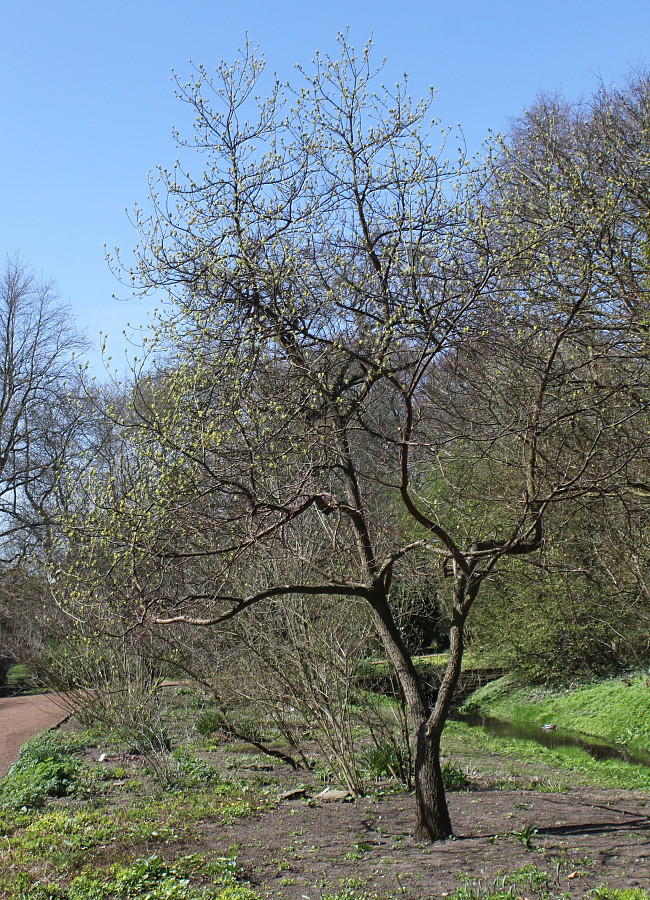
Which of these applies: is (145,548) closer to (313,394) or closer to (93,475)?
(93,475)

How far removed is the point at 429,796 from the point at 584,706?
11.4 m

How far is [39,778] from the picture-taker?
28.2 ft

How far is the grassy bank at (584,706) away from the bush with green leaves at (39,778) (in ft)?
29.6

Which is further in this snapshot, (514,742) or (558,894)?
(514,742)

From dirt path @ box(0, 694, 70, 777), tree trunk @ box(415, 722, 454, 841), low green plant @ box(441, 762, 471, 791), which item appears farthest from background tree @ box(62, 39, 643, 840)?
dirt path @ box(0, 694, 70, 777)

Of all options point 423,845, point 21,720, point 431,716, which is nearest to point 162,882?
point 423,845

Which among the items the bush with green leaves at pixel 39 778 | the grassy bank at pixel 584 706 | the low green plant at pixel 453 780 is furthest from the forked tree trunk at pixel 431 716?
the grassy bank at pixel 584 706

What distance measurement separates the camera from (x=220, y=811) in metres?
7.04

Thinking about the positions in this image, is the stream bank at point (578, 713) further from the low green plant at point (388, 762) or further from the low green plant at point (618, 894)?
the low green plant at point (618, 894)

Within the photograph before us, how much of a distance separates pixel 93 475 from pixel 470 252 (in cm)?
346

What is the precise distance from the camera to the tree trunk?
550 cm

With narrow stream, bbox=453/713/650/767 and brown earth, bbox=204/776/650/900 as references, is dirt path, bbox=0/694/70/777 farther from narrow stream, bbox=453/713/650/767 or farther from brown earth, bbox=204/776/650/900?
narrow stream, bbox=453/713/650/767

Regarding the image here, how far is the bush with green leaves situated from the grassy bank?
904 centimetres

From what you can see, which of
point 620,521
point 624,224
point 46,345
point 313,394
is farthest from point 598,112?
point 46,345
